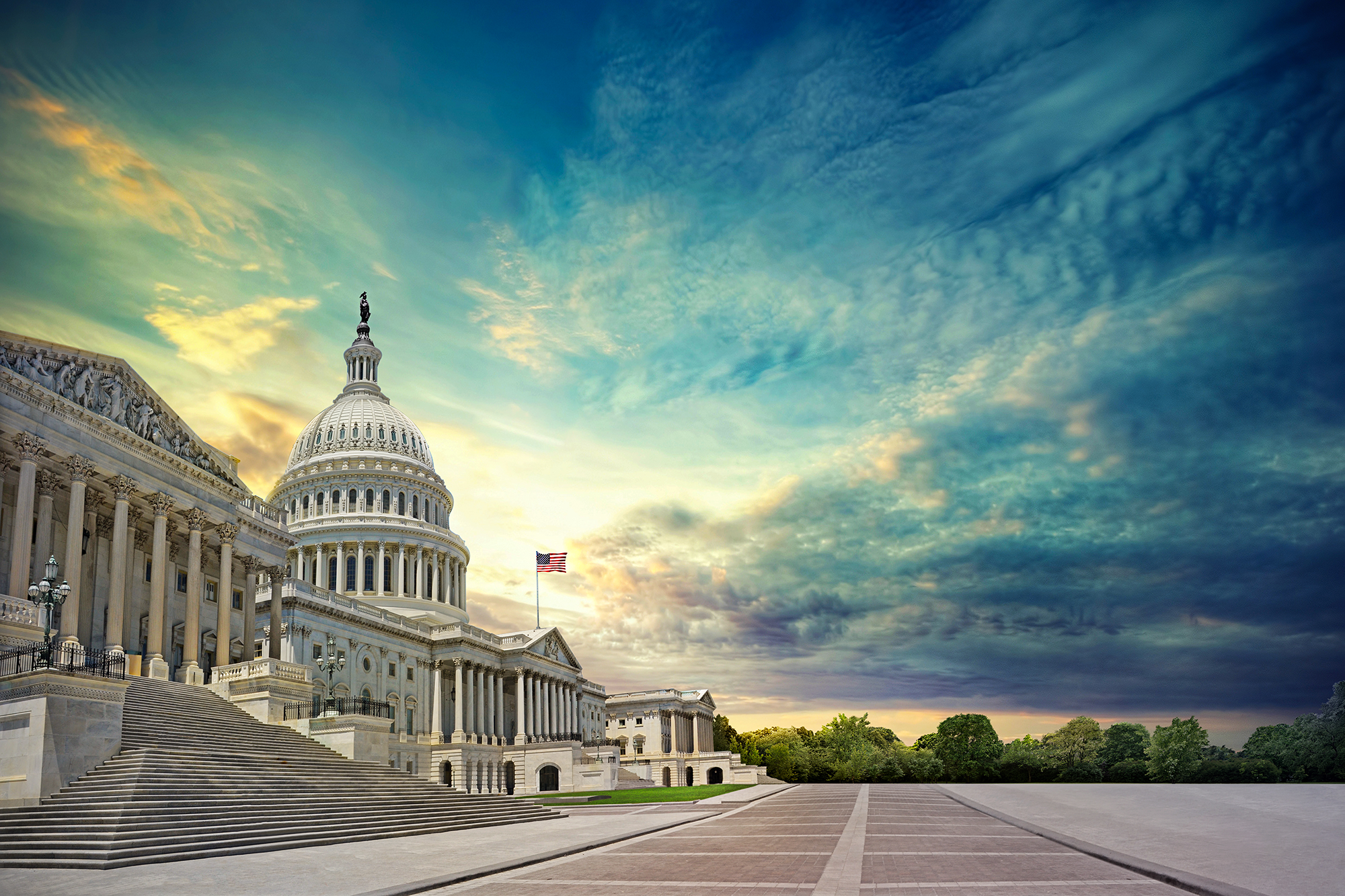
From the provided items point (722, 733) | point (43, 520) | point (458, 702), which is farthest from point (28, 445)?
point (722, 733)

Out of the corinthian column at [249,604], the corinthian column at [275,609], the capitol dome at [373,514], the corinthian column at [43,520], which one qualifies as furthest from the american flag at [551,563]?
the corinthian column at [43,520]

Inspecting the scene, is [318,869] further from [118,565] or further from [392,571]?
[392,571]

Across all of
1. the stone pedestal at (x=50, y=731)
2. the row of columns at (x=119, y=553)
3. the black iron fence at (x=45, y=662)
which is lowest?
the stone pedestal at (x=50, y=731)

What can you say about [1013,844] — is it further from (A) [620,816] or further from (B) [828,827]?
(A) [620,816]

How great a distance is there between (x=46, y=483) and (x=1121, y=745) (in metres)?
102

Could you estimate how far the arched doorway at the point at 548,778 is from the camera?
267ft

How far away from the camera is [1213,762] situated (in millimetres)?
77500

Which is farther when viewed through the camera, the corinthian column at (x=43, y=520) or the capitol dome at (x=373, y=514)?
the capitol dome at (x=373, y=514)

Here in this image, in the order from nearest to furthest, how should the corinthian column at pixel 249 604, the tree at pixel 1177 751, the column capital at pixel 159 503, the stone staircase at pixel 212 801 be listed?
the stone staircase at pixel 212 801 → the column capital at pixel 159 503 → the corinthian column at pixel 249 604 → the tree at pixel 1177 751

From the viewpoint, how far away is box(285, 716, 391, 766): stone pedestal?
38531 millimetres

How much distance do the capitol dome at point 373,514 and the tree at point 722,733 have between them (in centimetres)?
6257

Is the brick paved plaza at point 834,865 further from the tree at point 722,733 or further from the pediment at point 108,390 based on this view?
the tree at point 722,733

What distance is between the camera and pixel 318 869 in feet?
65.7

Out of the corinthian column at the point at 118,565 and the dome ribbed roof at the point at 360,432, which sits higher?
the dome ribbed roof at the point at 360,432
